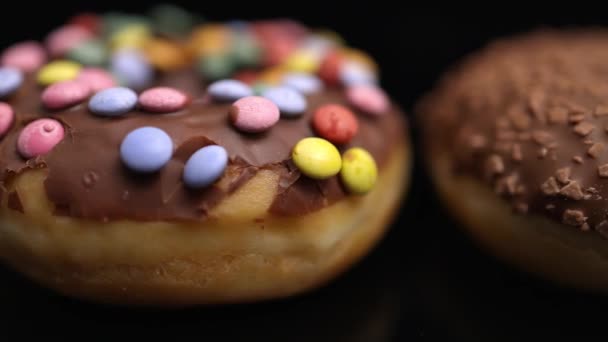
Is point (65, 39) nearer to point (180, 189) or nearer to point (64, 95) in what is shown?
point (64, 95)

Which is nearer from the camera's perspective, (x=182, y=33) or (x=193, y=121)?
(x=193, y=121)

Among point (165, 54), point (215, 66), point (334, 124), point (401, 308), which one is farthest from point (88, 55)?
point (401, 308)

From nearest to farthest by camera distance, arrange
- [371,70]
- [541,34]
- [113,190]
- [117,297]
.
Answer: [113,190] < [117,297] < [371,70] < [541,34]

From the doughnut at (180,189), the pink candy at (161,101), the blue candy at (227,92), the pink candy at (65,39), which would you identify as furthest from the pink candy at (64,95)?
the pink candy at (65,39)

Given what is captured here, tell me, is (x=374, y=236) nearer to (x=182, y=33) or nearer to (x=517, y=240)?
(x=517, y=240)

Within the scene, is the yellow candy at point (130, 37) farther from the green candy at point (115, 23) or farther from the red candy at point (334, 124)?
the red candy at point (334, 124)

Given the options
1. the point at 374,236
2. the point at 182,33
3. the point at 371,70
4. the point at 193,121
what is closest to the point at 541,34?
the point at 371,70

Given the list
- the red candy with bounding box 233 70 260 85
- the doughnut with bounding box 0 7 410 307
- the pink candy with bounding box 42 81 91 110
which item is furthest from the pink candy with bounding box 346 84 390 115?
the pink candy with bounding box 42 81 91 110

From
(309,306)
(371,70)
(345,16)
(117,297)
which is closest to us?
(117,297)
